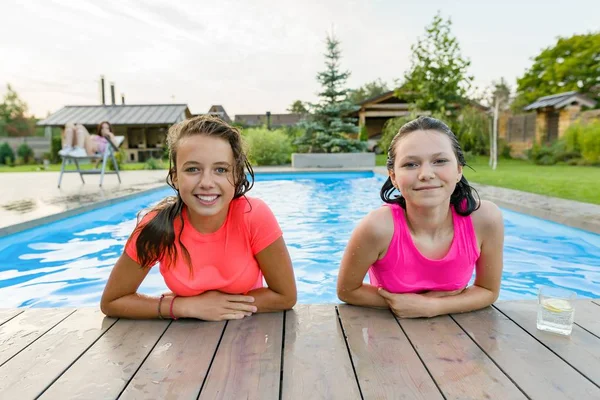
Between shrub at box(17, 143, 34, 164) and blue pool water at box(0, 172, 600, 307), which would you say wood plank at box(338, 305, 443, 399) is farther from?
shrub at box(17, 143, 34, 164)

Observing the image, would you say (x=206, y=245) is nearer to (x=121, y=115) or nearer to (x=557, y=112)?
(x=557, y=112)

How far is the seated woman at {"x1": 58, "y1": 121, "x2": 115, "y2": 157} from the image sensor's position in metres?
8.91

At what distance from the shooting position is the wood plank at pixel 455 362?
118cm

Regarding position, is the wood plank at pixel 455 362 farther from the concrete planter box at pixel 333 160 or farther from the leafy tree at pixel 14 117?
the leafy tree at pixel 14 117

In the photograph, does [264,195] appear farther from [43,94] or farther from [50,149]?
[43,94]

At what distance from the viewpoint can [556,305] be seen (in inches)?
60.8

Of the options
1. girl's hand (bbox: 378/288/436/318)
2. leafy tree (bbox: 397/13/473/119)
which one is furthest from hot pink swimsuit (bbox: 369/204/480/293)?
leafy tree (bbox: 397/13/473/119)

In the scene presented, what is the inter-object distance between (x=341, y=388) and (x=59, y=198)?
24.1 ft

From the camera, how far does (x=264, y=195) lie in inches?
363

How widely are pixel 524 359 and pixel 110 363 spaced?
4.41ft

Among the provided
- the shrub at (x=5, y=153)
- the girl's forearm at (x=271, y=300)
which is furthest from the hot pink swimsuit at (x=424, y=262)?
the shrub at (x=5, y=153)

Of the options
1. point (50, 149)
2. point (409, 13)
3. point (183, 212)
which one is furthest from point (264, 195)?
point (50, 149)

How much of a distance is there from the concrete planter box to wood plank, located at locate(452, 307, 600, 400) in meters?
14.5

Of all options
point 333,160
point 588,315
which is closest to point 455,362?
point 588,315
